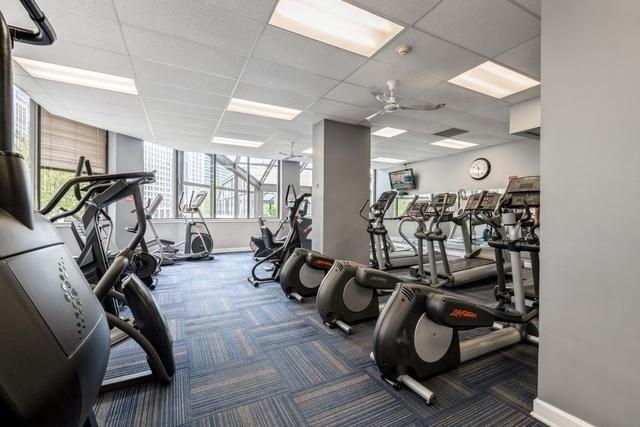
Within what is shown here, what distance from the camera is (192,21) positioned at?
239 cm

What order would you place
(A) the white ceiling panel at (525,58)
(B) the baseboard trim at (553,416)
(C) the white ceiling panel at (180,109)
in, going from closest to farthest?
(B) the baseboard trim at (553,416), (A) the white ceiling panel at (525,58), (C) the white ceiling panel at (180,109)

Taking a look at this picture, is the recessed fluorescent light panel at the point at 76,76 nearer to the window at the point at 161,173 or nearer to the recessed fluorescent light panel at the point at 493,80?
the window at the point at 161,173

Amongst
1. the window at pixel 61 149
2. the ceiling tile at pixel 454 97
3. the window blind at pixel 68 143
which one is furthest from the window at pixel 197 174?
the ceiling tile at pixel 454 97

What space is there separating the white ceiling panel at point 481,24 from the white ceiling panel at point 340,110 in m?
1.88

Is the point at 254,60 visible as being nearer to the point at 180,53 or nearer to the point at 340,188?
the point at 180,53

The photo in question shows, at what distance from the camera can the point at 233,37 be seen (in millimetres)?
2598

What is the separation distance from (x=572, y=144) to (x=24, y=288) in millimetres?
2196

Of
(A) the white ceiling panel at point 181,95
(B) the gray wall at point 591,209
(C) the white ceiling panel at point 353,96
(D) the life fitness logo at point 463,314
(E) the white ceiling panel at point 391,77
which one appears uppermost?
(C) the white ceiling panel at point 353,96

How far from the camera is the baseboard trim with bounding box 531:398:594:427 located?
4.61 ft

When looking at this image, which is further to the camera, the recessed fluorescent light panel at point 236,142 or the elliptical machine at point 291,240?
the recessed fluorescent light panel at point 236,142

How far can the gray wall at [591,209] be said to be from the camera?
4.13 feet

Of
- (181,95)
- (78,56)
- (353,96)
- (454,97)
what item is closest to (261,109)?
(181,95)

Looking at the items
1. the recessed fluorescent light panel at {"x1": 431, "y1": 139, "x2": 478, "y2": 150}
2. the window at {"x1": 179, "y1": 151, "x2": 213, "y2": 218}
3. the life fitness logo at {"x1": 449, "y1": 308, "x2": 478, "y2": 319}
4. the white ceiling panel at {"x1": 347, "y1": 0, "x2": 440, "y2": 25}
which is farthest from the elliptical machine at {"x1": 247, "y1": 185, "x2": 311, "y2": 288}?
the recessed fluorescent light panel at {"x1": 431, "y1": 139, "x2": 478, "y2": 150}

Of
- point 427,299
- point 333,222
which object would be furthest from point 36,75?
point 427,299
